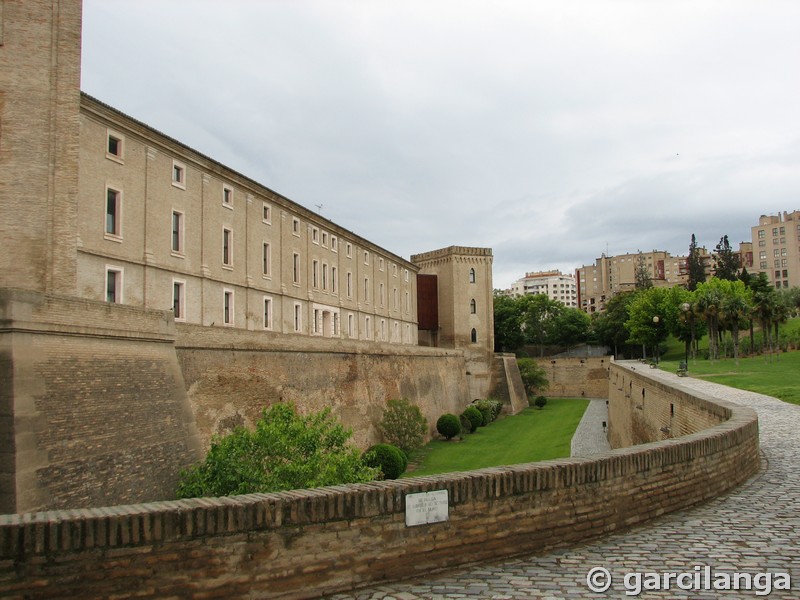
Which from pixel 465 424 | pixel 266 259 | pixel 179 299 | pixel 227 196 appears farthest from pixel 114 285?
pixel 465 424

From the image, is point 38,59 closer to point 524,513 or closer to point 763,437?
point 524,513

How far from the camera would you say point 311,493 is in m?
5.55

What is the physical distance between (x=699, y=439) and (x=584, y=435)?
31.2m

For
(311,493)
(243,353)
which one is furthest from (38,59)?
(311,493)

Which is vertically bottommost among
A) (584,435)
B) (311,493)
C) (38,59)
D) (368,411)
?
(584,435)

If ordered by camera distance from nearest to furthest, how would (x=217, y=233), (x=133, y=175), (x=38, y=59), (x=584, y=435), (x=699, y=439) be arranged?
(x=699, y=439) < (x=38, y=59) < (x=133, y=175) < (x=217, y=233) < (x=584, y=435)

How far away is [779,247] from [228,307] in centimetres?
12650

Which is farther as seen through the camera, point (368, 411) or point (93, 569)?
point (368, 411)

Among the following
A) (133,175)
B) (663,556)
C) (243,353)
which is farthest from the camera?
(133,175)

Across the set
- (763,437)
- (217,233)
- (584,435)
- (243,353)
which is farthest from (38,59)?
(584,435)

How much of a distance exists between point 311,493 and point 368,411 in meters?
25.0

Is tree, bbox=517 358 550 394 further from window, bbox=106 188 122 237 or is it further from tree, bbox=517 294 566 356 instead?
window, bbox=106 188 122 237

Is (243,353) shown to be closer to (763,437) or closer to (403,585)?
(763,437)

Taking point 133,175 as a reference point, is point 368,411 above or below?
below
